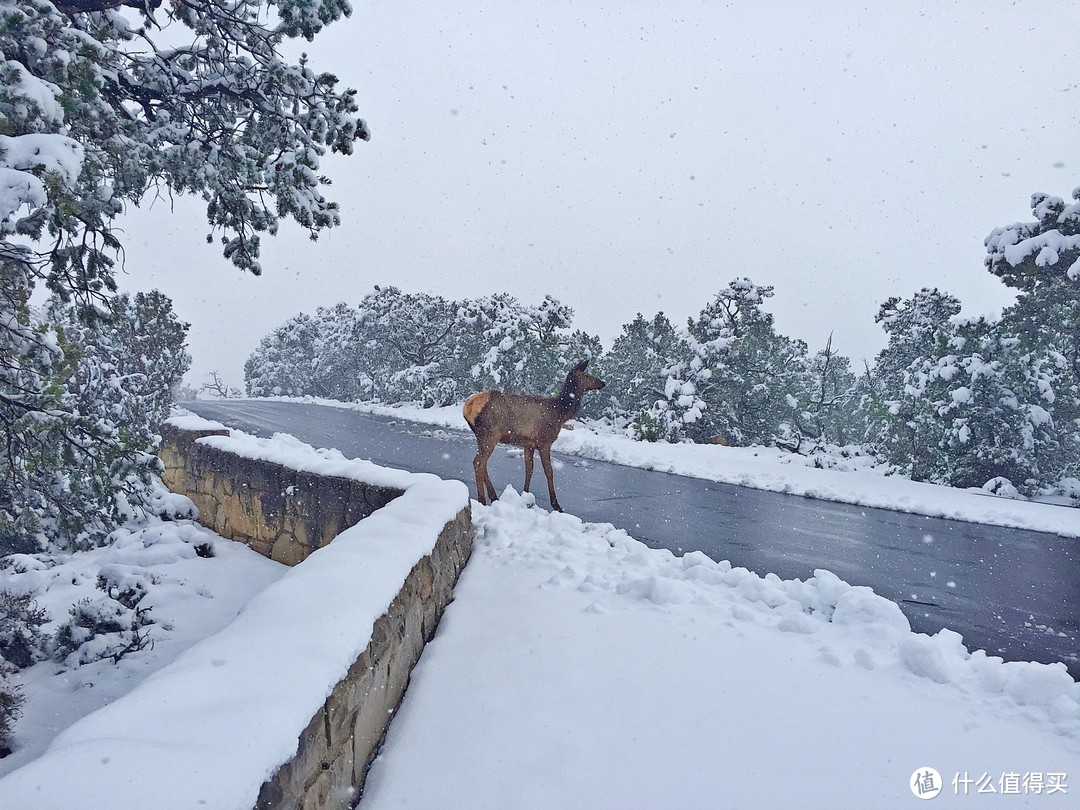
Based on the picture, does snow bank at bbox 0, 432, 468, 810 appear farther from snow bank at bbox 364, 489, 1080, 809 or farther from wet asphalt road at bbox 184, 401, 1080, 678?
wet asphalt road at bbox 184, 401, 1080, 678

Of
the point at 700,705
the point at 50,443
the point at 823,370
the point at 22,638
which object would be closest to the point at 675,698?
the point at 700,705

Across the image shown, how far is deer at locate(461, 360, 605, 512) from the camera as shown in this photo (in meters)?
8.41

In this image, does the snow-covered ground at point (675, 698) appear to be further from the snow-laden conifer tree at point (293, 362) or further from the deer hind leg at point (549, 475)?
the snow-laden conifer tree at point (293, 362)

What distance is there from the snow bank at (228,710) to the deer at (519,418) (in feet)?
18.0

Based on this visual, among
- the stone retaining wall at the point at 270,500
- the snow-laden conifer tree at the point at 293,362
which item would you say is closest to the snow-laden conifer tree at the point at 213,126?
the stone retaining wall at the point at 270,500

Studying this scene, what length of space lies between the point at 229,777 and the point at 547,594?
3.12 m

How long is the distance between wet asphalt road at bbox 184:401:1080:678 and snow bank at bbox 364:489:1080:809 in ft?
5.12

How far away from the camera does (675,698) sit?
3.02 m

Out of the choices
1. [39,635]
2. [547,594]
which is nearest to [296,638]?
[547,594]

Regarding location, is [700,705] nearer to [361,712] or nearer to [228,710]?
[361,712]

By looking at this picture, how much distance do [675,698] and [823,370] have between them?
26.2 metres

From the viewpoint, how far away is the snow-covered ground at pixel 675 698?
7.97ft

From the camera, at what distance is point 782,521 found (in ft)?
30.3

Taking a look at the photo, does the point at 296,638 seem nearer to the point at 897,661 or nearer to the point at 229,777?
the point at 229,777
